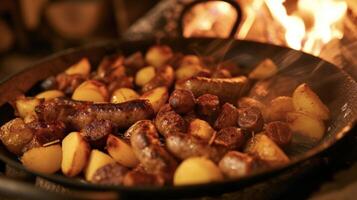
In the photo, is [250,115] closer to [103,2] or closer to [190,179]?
[190,179]

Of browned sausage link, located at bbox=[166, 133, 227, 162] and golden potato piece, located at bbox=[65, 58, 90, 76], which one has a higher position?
browned sausage link, located at bbox=[166, 133, 227, 162]

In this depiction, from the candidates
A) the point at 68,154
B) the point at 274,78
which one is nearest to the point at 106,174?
the point at 68,154

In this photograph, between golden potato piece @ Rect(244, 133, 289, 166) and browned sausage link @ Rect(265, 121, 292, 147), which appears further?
browned sausage link @ Rect(265, 121, 292, 147)

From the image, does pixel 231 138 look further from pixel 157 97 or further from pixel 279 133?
pixel 157 97

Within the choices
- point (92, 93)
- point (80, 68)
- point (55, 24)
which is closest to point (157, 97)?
point (92, 93)

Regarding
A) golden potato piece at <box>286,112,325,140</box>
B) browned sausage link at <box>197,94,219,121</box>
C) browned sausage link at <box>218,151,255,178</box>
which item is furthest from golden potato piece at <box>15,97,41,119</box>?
golden potato piece at <box>286,112,325,140</box>

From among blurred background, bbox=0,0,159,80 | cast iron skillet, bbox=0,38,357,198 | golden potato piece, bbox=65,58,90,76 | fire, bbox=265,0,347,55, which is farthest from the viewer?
blurred background, bbox=0,0,159,80

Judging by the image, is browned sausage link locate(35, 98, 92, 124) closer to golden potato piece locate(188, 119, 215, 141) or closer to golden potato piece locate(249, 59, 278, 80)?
golden potato piece locate(188, 119, 215, 141)
